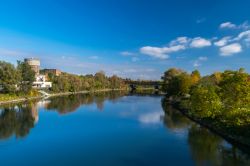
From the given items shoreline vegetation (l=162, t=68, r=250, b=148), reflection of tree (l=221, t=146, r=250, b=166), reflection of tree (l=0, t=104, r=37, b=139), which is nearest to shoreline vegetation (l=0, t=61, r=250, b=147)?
shoreline vegetation (l=162, t=68, r=250, b=148)

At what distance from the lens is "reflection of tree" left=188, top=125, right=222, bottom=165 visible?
22.6 m

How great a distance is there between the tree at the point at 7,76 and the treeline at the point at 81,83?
3248 centimetres

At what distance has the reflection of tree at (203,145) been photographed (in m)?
22.6

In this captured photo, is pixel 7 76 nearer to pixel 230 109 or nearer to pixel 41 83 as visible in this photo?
pixel 41 83

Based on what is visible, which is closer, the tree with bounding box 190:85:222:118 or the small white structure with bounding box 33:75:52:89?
the tree with bounding box 190:85:222:118

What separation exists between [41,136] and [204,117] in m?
22.5

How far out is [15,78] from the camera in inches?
2835

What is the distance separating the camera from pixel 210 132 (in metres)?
32.5

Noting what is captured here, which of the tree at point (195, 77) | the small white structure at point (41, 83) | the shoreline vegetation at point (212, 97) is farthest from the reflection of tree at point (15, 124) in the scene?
the small white structure at point (41, 83)

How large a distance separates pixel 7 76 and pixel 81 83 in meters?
55.0

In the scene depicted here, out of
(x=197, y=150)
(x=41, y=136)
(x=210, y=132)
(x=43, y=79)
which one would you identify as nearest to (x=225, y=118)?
(x=210, y=132)

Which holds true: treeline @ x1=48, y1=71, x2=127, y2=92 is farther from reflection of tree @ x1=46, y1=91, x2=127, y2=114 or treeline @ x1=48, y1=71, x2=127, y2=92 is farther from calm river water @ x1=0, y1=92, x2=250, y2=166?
calm river water @ x1=0, y1=92, x2=250, y2=166

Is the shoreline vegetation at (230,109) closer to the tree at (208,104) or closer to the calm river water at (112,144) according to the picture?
the tree at (208,104)

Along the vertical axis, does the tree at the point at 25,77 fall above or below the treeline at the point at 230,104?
above
